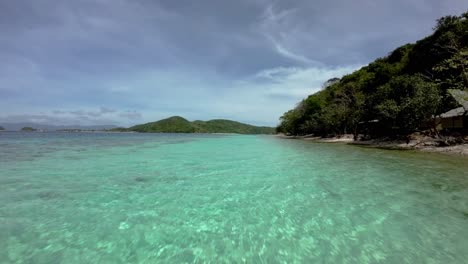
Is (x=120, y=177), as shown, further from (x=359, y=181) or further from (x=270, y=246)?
(x=359, y=181)

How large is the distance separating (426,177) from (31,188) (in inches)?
571

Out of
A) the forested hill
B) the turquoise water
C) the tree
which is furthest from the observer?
the forested hill

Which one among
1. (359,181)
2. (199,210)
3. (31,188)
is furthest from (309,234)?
(31,188)

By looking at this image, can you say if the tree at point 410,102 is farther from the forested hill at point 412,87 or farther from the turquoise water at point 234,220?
the turquoise water at point 234,220

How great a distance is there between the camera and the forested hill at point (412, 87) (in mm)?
21625

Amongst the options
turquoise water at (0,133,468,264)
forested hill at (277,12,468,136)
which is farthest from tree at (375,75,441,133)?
turquoise water at (0,133,468,264)

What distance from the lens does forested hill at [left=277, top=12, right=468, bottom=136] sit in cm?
2162

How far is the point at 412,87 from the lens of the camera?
23547mm

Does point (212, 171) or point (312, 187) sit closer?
point (312, 187)

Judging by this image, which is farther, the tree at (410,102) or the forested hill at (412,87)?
the forested hill at (412,87)

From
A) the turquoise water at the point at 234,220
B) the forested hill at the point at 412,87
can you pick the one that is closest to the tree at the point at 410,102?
the forested hill at the point at 412,87

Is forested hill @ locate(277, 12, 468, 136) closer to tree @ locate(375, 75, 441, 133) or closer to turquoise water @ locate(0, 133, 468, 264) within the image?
tree @ locate(375, 75, 441, 133)

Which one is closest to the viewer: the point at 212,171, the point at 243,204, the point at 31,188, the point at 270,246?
the point at 270,246

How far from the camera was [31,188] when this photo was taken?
808cm
